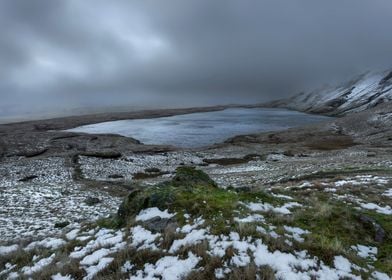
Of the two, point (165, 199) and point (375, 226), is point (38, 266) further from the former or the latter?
point (375, 226)

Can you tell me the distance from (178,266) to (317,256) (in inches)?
129

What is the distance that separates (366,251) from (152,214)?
628 centimetres

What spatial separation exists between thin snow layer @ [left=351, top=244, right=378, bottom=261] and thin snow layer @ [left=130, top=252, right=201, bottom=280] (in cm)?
411

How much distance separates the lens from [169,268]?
7805 millimetres

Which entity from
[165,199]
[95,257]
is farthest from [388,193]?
[95,257]

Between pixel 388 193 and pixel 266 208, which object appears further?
pixel 388 193

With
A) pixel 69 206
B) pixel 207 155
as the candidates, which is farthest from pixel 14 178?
pixel 207 155

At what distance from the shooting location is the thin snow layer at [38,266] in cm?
909

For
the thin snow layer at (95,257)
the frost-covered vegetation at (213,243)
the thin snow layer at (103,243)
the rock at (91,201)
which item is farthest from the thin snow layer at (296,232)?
the rock at (91,201)

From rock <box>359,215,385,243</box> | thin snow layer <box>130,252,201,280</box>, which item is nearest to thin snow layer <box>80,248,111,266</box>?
thin snow layer <box>130,252,201,280</box>

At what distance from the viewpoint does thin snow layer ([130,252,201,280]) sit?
7.57 metres

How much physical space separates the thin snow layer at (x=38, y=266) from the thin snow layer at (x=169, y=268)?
3139 millimetres

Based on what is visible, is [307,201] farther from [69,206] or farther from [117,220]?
[69,206]

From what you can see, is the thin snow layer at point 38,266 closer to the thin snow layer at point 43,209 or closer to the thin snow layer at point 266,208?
the thin snow layer at point 43,209
